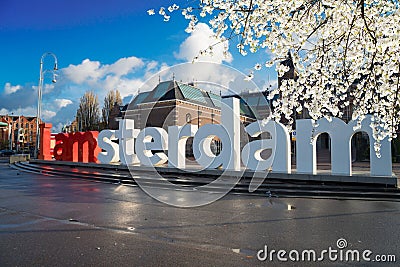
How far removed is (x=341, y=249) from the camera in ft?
17.4

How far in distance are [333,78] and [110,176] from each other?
13338mm

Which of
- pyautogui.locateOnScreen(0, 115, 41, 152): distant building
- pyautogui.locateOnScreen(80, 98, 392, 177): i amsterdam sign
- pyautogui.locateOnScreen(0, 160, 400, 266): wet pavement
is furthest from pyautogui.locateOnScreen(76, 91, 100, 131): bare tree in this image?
pyautogui.locateOnScreen(0, 160, 400, 266): wet pavement

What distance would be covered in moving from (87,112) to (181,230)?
5791cm

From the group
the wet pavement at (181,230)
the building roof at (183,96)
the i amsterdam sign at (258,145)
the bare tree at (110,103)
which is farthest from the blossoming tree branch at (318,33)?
the bare tree at (110,103)

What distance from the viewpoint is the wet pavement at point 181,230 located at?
16.0ft

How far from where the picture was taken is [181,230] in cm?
653

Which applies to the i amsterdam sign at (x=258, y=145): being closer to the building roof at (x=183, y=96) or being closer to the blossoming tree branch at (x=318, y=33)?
the blossoming tree branch at (x=318, y=33)

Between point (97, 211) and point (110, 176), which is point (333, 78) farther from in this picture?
point (110, 176)

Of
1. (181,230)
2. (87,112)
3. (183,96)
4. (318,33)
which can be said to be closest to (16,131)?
(87,112)

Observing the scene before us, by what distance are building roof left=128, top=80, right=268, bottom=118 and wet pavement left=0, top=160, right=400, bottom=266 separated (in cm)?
3657

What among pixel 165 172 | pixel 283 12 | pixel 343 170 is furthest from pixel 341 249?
pixel 165 172

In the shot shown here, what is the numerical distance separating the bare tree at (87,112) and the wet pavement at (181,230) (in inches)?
2028

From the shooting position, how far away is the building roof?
47.2m

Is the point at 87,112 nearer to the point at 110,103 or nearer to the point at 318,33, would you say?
the point at 110,103
